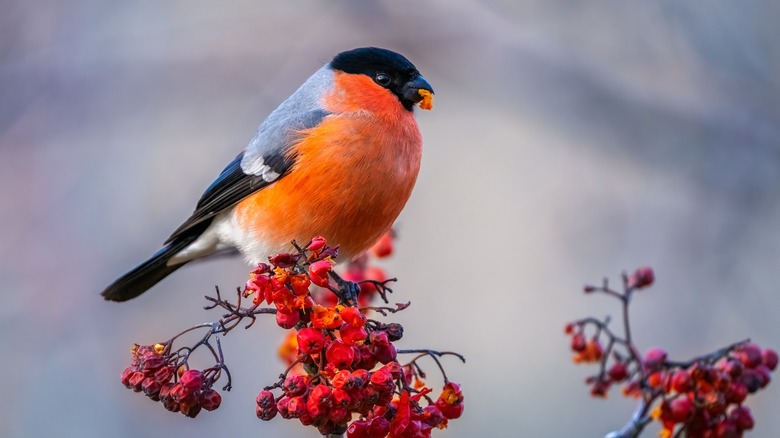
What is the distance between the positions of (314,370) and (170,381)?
28 centimetres

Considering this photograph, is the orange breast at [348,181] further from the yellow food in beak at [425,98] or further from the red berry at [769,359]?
the red berry at [769,359]

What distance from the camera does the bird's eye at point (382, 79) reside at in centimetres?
286

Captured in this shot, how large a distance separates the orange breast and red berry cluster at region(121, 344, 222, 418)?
963 mm

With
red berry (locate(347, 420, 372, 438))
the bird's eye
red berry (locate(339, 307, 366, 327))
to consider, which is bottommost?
red berry (locate(347, 420, 372, 438))

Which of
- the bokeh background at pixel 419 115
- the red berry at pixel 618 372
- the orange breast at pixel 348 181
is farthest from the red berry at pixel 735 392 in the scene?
the bokeh background at pixel 419 115

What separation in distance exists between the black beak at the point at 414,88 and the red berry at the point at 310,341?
1291mm

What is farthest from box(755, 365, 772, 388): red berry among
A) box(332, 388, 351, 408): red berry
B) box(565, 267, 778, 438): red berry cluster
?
box(332, 388, 351, 408): red berry

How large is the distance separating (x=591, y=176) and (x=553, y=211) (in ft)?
0.94

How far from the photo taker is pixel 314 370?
1.73 metres

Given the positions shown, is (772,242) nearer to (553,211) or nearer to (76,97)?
(553,211)

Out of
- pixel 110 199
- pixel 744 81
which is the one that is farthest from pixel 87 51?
pixel 744 81

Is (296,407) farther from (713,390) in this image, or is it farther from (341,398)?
(713,390)

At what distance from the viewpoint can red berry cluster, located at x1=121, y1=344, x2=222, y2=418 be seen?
167 cm

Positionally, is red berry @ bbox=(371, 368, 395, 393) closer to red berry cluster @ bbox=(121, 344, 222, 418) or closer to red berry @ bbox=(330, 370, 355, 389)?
red berry @ bbox=(330, 370, 355, 389)
